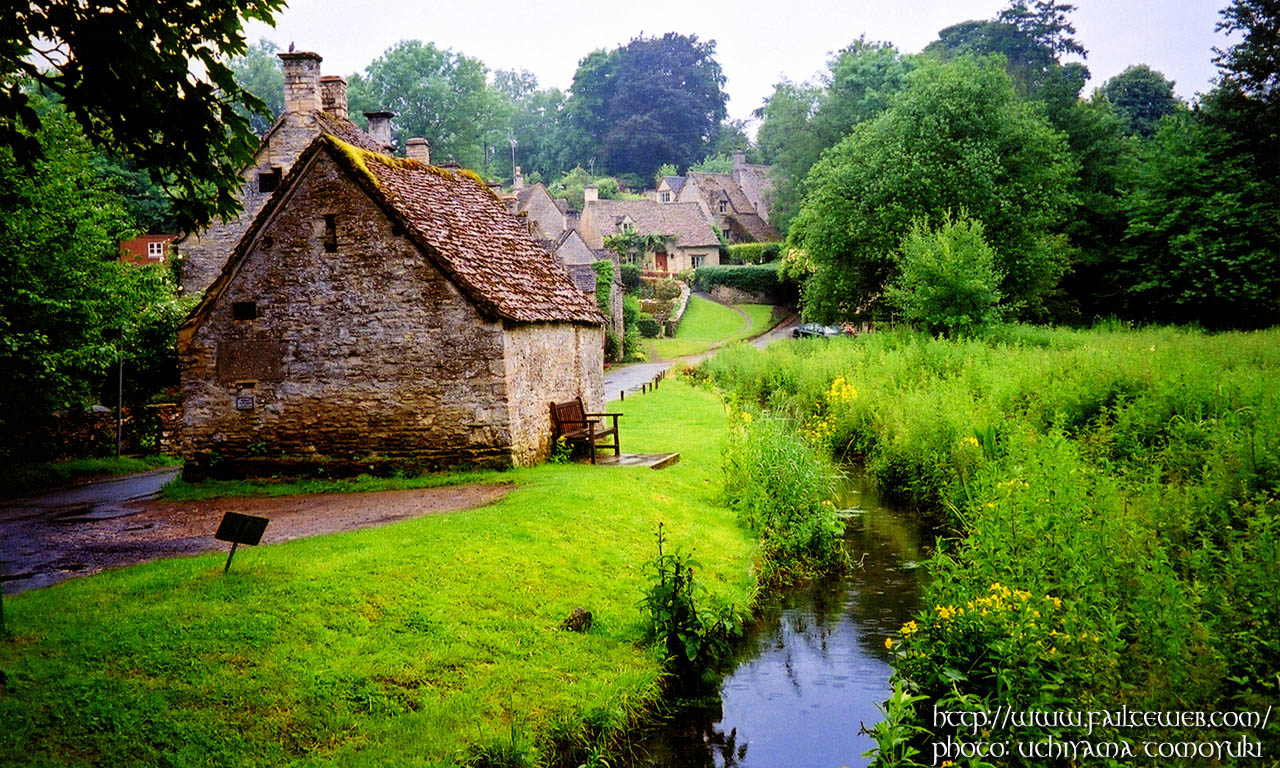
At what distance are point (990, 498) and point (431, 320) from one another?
10367 mm

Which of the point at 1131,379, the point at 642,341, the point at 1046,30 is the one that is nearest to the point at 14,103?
the point at 1131,379

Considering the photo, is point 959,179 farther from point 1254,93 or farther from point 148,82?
point 148,82

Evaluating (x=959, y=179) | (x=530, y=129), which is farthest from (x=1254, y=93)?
(x=530, y=129)

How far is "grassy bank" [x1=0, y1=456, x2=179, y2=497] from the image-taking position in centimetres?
1975

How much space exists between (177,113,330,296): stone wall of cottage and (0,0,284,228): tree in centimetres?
2182

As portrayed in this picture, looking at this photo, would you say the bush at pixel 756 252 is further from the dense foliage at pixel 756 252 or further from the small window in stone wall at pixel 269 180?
the small window in stone wall at pixel 269 180

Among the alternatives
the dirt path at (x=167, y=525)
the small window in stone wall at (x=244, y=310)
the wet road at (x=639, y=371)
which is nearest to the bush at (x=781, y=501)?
the dirt path at (x=167, y=525)

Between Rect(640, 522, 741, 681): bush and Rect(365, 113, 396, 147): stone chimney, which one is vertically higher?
Rect(365, 113, 396, 147): stone chimney

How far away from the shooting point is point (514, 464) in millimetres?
16203

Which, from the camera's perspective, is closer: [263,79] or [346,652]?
[346,652]

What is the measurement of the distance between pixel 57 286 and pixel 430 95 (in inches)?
2898

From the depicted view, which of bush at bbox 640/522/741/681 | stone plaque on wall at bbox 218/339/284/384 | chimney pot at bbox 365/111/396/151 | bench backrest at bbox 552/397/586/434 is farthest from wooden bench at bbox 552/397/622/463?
chimney pot at bbox 365/111/396/151

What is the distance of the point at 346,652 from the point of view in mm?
8141

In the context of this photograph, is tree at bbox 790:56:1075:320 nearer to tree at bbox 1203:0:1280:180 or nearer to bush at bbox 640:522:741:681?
tree at bbox 1203:0:1280:180
